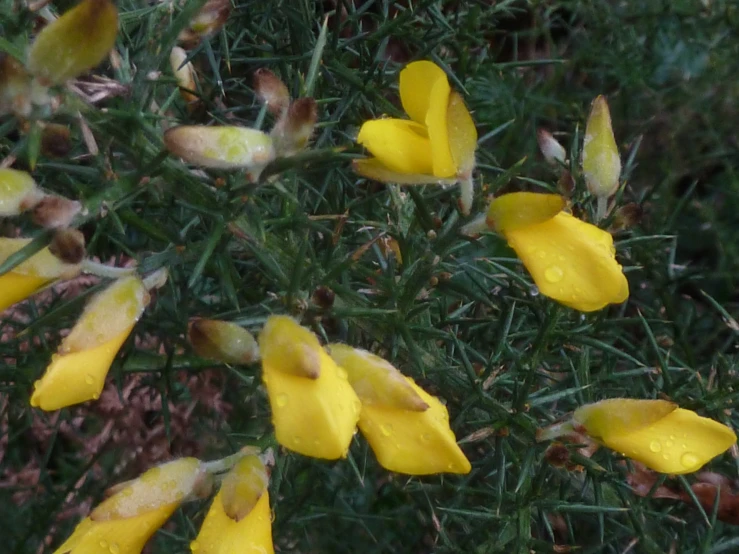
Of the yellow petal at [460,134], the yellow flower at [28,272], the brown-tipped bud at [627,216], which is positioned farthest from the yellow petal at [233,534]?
the brown-tipped bud at [627,216]

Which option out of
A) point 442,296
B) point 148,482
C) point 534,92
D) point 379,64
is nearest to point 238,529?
point 148,482

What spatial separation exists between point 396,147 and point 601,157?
0.71 ft

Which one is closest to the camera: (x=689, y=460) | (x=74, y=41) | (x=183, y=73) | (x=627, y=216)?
(x=74, y=41)

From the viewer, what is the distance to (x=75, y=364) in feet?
1.86

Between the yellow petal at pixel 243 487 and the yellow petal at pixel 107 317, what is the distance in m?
0.15

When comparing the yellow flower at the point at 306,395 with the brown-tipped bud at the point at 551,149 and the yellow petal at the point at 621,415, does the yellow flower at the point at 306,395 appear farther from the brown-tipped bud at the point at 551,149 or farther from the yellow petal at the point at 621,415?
the brown-tipped bud at the point at 551,149

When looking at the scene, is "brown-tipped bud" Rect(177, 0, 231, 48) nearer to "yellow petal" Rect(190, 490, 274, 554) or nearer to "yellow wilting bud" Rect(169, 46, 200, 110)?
"yellow wilting bud" Rect(169, 46, 200, 110)

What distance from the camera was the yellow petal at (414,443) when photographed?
570 mm

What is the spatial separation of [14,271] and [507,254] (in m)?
0.77

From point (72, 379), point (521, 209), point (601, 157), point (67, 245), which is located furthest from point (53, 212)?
point (601, 157)

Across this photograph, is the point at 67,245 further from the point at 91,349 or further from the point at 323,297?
the point at 323,297

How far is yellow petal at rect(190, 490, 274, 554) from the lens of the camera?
1.89 ft

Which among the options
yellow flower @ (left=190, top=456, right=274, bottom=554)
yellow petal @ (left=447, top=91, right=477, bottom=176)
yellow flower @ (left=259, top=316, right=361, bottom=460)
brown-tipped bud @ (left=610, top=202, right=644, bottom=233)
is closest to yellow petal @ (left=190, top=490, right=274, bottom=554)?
yellow flower @ (left=190, top=456, right=274, bottom=554)

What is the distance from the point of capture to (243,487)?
0.59 metres
